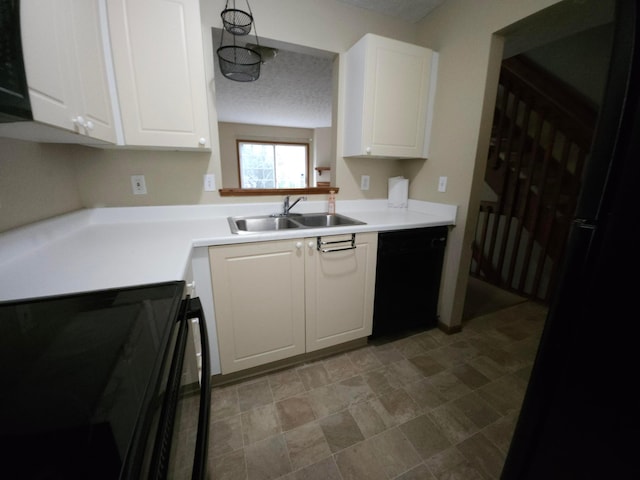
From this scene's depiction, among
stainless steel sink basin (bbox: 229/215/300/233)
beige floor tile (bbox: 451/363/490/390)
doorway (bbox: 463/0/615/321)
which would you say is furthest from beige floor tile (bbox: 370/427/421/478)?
doorway (bbox: 463/0/615/321)

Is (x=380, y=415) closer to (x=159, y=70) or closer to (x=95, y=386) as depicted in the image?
(x=95, y=386)

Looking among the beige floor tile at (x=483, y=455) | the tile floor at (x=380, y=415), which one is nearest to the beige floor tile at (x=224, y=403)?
the tile floor at (x=380, y=415)

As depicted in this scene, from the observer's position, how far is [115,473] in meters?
0.28

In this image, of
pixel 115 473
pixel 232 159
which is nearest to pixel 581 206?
pixel 115 473

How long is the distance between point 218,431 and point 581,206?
161cm

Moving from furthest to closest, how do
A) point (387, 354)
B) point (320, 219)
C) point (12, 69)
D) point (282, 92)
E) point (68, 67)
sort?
point (282, 92) < point (320, 219) < point (387, 354) < point (68, 67) < point (12, 69)

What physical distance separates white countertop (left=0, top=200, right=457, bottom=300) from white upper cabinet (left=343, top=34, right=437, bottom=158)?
52 cm

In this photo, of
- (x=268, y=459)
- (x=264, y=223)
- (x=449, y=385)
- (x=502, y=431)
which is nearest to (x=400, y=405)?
(x=449, y=385)

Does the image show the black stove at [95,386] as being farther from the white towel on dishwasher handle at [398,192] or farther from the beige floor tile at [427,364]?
the white towel on dishwasher handle at [398,192]

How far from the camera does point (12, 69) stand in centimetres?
65

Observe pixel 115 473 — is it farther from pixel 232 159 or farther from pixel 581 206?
pixel 232 159

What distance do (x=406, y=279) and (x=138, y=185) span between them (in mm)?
1837

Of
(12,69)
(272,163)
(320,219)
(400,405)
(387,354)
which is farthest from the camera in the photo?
(272,163)

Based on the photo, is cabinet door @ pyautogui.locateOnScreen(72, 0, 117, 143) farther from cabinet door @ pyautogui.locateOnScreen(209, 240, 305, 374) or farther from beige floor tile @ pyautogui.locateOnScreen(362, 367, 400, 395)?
beige floor tile @ pyautogui.locateOnScreen(362, 367, 400, 395)
